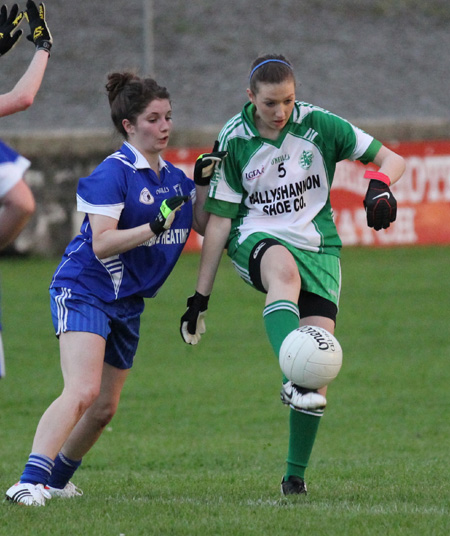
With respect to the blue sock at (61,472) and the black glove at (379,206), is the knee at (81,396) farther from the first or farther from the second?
the black glove at (379,206)

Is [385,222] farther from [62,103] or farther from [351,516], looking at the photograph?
[62,103]

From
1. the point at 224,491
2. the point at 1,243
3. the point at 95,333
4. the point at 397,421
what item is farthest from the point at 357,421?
the point at 1,243

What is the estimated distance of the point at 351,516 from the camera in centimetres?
445

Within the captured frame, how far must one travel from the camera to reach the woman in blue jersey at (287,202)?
5332 millimetres

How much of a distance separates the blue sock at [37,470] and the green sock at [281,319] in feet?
4.05

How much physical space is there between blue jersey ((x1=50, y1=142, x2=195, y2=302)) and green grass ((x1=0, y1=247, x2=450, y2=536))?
1.07 meters

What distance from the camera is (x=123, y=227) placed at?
17.0 ft

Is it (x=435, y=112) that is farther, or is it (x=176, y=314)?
(x=435, y=112)

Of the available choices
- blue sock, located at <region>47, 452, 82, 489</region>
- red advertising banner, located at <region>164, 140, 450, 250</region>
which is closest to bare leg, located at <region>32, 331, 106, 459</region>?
blue sock, located at <region>47, 452, 82, 489</region>

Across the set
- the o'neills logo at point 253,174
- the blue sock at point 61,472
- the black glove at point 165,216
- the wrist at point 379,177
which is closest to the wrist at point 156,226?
the black glove at point 165,216

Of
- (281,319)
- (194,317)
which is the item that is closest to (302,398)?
(281,319)

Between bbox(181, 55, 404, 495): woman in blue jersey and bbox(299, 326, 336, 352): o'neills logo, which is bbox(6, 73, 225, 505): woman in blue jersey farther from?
bbox(299, 326, 336, 352): o'neills logo

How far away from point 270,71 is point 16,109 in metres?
1.33

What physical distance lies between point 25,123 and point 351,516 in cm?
2648
